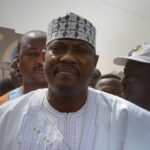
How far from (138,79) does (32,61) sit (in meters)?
1.09

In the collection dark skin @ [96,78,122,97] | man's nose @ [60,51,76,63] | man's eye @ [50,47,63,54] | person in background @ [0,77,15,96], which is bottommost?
A: person in background @ [0,77,15,96]

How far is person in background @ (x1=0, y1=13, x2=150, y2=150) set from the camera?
8.81ft

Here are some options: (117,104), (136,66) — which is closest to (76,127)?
(117,104)

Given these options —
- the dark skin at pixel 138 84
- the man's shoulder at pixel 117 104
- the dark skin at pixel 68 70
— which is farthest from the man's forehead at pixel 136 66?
the dark skin at pixel 68 70

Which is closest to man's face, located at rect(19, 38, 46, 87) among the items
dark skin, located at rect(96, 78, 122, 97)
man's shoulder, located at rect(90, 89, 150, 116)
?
man's shoulder, located at rect(90, 89, 150, 116)

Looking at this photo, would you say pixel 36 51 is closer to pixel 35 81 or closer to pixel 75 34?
pixel 35 81

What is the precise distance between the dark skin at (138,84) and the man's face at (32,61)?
865mm

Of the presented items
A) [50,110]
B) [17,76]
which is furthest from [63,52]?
[17,76]

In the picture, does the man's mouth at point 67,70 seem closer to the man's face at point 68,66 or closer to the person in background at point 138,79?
the man's face at point 68,66

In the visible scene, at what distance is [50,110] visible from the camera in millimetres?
2816

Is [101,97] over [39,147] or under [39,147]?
over

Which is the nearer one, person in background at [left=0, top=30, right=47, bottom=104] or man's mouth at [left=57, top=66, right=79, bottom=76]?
man's mouth at [left=57, top=66, right=79, bottom=76]

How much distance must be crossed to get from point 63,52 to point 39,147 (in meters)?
0.62

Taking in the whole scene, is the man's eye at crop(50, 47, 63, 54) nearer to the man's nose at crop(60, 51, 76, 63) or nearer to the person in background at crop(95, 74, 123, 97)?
the man's nose at crop(60, 51, 76, 63)
